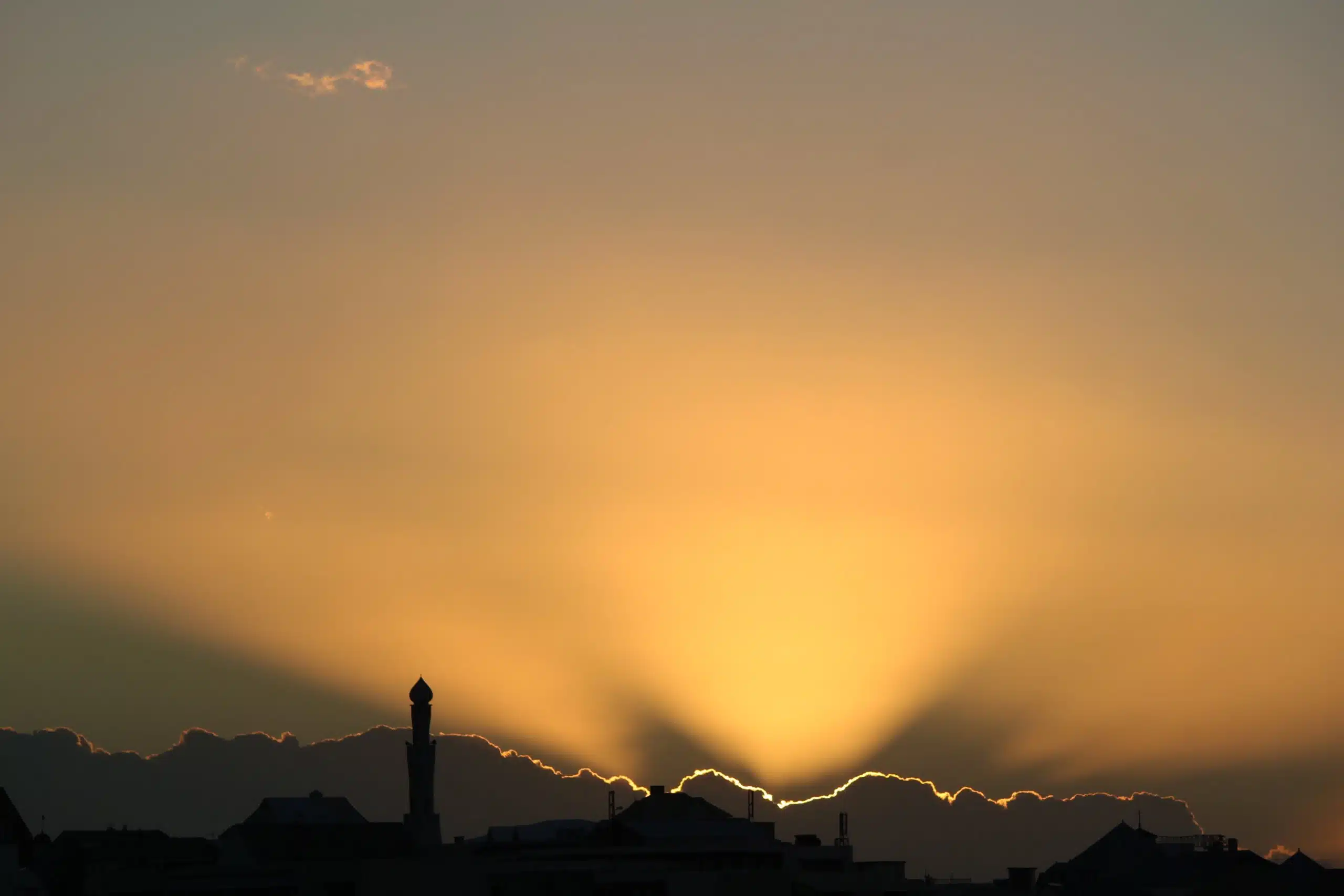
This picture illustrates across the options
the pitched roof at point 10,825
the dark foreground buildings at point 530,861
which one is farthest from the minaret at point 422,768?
the pitched roof at point 10,825

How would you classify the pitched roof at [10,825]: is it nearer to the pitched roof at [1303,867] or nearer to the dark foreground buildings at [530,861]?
the dark foreground buildings at [530,861]

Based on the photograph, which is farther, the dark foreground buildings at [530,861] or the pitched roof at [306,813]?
the pitched roof at [306,813]

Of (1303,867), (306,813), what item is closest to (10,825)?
(306,813)

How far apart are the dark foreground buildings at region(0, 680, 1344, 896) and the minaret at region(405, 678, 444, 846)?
5.6 inches

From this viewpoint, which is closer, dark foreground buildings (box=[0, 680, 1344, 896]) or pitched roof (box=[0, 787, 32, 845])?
dark foreground buildings (box=[0, 680, 1344, 896])

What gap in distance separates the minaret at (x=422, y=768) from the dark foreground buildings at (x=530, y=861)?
142 mm

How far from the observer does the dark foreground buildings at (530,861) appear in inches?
5492

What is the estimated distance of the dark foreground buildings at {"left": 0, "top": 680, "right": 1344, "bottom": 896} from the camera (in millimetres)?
139500

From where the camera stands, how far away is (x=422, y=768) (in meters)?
172

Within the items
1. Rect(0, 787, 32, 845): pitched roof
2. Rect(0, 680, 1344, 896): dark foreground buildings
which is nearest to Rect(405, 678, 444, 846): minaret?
Rect(0, 680, 1344, 896): dark foreground buildings

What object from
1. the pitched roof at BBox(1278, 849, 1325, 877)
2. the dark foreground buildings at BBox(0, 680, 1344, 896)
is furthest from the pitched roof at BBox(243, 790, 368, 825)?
the pitched roof at BBox(1278, 849, 1325, 877)

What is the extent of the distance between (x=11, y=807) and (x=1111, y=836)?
10359 cm

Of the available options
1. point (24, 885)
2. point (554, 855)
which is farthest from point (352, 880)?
point (24, 885)

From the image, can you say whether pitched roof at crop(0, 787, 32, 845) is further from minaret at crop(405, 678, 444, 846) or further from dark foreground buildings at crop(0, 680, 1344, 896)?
minaret at crop(405, 678, 444, 846)
